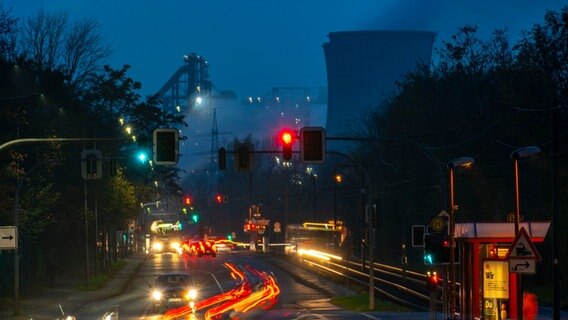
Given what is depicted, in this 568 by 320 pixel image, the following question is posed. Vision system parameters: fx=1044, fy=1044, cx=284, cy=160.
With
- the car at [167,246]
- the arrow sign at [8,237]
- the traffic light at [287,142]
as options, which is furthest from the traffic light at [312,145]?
the car at [167,246]

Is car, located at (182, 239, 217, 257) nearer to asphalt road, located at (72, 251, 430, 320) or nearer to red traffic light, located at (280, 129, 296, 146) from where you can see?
asphalt road, located at (72, 251, 430, 320)

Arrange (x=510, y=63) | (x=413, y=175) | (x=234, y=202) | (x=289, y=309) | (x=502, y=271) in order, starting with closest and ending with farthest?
1. (x=502, y=271)
2. (x=289, y=309)
3. (x=510, y=63)
4. (x=413, y=175)
5. (x=234, y=202)

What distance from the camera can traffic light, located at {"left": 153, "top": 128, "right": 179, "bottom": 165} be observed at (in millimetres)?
35156

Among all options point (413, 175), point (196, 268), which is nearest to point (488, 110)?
point (413, 175)

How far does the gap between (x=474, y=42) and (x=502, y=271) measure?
5224cm

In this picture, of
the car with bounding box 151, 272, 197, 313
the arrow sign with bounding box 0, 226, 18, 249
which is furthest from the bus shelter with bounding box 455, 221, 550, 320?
the arrow sign with bounding box 0, 226, 18, 249

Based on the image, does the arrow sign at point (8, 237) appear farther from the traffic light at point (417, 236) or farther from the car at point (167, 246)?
the car at point (167, 246)

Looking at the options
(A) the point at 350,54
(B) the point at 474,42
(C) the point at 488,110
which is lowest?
(C) the point at 488,110

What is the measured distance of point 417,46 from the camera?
195375 millimetres

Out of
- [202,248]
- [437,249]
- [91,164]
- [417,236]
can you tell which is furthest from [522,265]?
[202,248]

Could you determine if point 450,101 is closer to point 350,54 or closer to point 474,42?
point 474,42

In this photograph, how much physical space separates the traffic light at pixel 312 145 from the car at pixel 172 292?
10.5 meters

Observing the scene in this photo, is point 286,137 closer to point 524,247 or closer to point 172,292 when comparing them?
point 172,292

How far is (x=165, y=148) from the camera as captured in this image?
35219 millimetres
